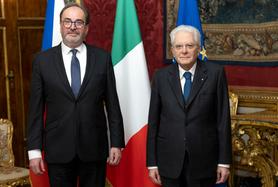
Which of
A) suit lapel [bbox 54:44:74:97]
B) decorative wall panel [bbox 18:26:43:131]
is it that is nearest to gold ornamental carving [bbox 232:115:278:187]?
suit lapel [bbox 54:44:74:97]

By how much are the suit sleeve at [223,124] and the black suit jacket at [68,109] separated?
1.80 feet

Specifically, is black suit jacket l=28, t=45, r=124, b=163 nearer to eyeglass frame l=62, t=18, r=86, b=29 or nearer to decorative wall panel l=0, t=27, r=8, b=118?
eyeglass frame l=62, t=18, r=86, b=29

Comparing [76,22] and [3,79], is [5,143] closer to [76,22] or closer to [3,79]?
[3,79]

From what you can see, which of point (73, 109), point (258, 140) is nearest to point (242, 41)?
point (258, 140)

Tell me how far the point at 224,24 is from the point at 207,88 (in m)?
2.16

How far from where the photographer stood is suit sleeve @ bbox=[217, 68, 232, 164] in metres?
2.47

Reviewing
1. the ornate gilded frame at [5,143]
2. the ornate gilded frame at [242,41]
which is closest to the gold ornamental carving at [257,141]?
the ornate gilded frame at [242,41]

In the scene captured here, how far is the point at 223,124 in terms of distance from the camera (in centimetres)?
247

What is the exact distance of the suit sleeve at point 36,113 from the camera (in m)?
2.60

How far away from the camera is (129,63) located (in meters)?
3.21

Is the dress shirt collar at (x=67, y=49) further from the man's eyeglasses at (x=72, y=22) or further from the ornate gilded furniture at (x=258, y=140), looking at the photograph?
the ornate gilded furniture at (x=258, y=140)

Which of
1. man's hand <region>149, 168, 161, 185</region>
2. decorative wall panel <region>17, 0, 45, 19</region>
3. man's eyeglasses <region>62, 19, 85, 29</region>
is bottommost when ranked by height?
man's hand <region>149, 168, 161, 185</region>

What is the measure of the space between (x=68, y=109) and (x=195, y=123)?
0.65 meters

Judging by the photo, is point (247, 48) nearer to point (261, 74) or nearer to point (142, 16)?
point (261, 74)
